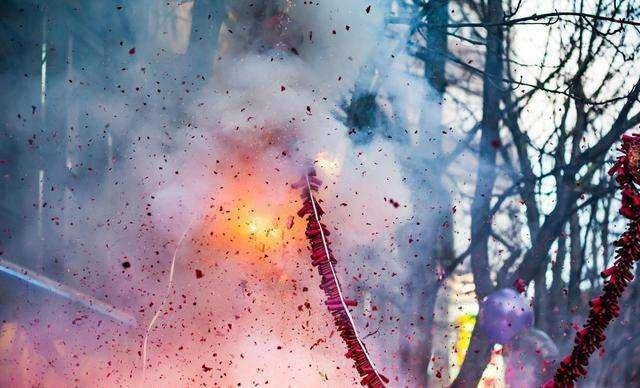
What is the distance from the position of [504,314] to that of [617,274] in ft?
1.97

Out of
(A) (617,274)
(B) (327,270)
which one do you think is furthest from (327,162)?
(A) (617,274)

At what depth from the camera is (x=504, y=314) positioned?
273cm

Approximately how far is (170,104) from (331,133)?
794 millimetres

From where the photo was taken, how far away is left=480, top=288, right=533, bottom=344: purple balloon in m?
2.73

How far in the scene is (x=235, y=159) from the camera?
2.60m

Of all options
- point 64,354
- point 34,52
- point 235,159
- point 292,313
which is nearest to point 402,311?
point 292,313

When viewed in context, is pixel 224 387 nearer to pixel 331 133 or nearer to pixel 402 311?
pixel 402 311

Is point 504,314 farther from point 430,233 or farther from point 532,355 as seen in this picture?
point 430,233

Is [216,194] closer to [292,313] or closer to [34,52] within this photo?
[292,313]

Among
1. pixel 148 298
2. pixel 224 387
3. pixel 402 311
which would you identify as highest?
pixel 402 311

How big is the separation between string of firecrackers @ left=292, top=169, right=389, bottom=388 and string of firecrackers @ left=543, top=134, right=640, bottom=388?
3.13 feet

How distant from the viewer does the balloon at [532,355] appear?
2750 mm

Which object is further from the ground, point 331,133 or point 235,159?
point 331,133

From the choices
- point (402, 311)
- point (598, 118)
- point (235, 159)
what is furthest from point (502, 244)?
point (235, 159)
